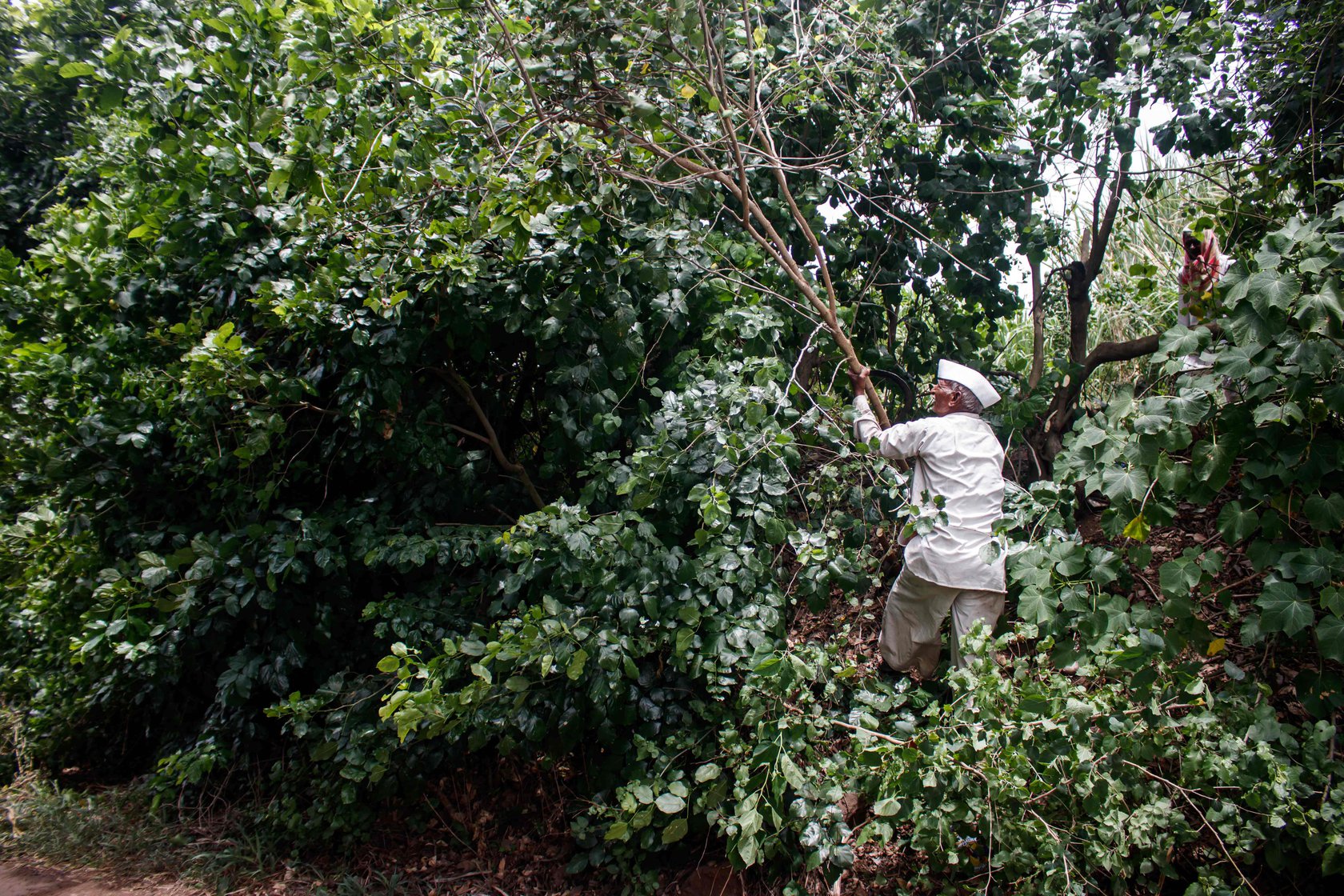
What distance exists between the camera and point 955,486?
12.2 ft

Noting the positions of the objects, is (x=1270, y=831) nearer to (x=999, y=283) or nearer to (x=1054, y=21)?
(x=999, y=283)

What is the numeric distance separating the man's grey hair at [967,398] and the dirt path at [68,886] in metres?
4.12

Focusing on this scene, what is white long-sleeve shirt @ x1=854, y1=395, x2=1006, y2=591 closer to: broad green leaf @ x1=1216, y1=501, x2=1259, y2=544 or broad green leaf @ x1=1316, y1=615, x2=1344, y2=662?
broad green leaf @ x1=1216, y1=501, x2=1259, y2=544

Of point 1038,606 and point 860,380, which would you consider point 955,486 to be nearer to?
point 860,380

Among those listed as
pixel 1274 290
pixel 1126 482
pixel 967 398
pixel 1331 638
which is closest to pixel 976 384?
pixel 967 398

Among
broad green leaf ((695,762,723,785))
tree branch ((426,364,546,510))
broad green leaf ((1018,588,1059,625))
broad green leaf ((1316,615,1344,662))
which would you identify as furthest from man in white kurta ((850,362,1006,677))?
tree branch ((426,364,546,510))

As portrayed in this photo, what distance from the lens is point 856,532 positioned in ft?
11.6

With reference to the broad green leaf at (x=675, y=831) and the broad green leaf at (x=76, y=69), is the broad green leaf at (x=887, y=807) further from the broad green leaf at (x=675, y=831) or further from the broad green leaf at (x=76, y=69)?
the broad green leaf at (x=76, y=69)

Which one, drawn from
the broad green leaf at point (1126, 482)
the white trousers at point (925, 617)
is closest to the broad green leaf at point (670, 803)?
the white trousers at point (925, 617)

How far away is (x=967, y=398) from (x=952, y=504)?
0.54 meters

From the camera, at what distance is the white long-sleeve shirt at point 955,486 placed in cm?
364

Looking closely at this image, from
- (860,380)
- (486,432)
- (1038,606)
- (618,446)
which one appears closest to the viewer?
(1038,606)

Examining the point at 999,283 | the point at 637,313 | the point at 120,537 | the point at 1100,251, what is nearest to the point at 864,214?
the point at 999,283

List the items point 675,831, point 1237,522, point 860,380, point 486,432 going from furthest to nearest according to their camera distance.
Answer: point 486,432 < point 860,380 < point 675,831 < point 1237,522
